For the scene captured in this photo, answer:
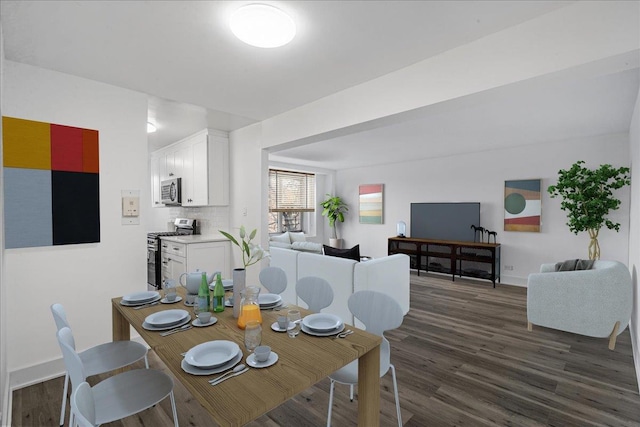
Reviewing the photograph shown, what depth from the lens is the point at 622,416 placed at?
2072 millimetres

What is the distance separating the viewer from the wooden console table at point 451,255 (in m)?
5.60

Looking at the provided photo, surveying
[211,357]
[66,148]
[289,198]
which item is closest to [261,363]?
[211,357]

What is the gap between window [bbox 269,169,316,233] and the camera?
7.62 m

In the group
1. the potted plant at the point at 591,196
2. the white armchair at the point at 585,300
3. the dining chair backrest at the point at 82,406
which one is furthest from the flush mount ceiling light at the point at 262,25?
the potted plant at the point at 591,196

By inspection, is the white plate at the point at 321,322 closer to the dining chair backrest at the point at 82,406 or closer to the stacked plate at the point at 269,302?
the stacked plate at the point at 269,302

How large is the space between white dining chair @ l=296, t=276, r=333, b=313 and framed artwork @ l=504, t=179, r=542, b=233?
15.8 ft

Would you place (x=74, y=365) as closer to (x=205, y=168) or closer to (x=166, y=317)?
(x=166, y=317)

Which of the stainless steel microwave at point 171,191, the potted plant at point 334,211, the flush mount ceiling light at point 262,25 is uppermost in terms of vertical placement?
the flush mount ceiling light at point 262,25

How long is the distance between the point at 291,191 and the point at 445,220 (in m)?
3.80

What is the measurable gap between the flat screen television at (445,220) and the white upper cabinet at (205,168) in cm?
429

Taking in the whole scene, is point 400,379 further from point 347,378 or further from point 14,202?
point 14,202

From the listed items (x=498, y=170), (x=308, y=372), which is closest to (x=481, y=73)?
(x=308, y=372)

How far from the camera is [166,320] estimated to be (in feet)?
5.93

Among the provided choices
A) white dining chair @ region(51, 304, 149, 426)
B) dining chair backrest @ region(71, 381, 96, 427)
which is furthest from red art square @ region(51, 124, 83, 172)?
dining chair backrest @ region(71, 381, 96, 427)
